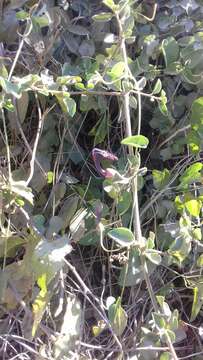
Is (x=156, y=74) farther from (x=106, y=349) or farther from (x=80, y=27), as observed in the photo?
(x=106, y=349)

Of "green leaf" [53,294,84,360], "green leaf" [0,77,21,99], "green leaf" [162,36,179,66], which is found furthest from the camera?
"green leaf" [162,36,179,66]

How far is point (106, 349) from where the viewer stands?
44.0 inches

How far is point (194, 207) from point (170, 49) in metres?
0.30

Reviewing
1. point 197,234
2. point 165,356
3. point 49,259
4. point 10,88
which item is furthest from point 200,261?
point 10,88

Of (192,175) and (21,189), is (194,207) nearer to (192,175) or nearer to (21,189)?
(192,175)

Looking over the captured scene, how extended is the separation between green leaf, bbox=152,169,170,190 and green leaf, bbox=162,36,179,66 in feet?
0.66

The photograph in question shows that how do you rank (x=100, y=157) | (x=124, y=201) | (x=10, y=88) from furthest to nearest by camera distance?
(x=100, y=157) < (x=124, y=201) < (x=10, y=88)

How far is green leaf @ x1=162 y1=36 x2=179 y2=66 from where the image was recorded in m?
1.18

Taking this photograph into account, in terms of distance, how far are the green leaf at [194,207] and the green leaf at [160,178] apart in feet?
0.23

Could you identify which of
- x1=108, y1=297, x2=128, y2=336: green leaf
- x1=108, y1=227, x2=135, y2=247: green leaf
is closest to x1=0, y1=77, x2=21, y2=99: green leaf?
x1=108, y1=227, x2=135, y2=247: green leaf

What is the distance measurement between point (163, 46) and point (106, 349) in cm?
54

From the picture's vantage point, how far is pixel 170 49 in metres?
1.19

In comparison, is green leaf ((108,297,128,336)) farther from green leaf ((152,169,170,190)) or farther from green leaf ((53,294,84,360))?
green leaf ((152,169,170,190))

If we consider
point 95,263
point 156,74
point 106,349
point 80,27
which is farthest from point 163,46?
point 106,349
